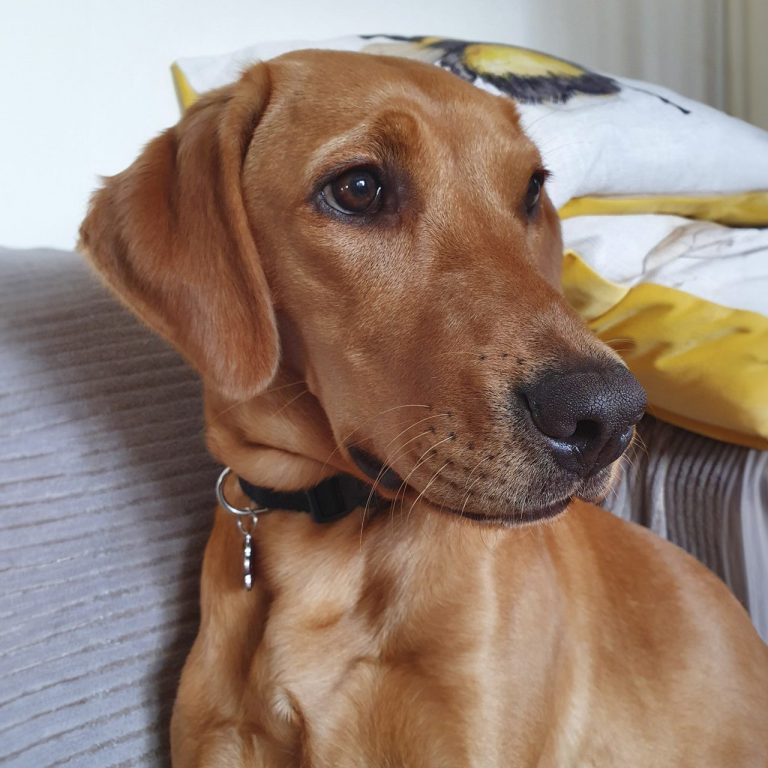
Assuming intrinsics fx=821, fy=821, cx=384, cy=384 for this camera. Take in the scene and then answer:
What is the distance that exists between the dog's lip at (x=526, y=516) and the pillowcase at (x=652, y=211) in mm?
702

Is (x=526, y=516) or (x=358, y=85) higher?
(x=358, y=85)

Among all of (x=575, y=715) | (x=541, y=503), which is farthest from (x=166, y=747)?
(x=541, y=503)

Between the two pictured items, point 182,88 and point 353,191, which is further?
point 182,88

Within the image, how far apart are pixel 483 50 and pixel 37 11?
1052mm

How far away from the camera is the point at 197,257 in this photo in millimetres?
1069

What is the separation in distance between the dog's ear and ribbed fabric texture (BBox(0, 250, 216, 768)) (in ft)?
1.30

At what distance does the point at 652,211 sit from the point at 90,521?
154 cm

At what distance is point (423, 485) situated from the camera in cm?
99

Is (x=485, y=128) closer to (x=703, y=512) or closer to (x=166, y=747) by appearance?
(x=703, y=512)

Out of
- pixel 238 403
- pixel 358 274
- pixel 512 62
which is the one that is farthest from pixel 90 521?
pixel 512 62

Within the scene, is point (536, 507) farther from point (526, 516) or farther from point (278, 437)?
point (278, 437)

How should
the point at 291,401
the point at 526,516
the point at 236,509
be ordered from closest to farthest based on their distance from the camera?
the point at 526,516 → the point at 291,401 → the point at 236,509

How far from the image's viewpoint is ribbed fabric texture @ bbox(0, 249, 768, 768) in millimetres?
1247

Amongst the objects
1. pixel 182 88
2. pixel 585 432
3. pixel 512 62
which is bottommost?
pixel 585 432
